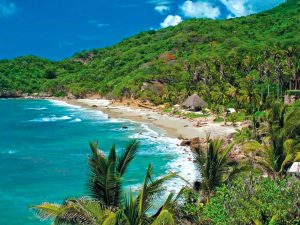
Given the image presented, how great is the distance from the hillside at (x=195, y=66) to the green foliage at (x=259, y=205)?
44695mm

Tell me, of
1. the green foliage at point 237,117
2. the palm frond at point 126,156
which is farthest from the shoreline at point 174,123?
the palm frond at point 126,156

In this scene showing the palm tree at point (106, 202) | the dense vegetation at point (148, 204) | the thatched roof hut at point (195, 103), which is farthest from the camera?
the thatched roof hut at point (195, 103)

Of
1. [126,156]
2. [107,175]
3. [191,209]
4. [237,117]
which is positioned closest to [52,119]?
[237,117]

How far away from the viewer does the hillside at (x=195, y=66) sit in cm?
7112

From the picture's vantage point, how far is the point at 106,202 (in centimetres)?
1361

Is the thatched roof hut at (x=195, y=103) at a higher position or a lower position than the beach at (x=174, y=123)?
higher

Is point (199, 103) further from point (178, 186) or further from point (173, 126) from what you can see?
point (178, 186)

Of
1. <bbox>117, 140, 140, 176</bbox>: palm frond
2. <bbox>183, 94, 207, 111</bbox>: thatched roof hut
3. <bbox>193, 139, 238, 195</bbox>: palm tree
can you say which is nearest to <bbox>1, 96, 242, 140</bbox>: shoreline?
<bbox>183, 94, 207, 111</bbox>: thatched roof hut

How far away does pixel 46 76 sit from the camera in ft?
601

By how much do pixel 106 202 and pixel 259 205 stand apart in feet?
14.7

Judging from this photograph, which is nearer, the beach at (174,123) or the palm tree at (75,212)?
the palm tree at (75,212)

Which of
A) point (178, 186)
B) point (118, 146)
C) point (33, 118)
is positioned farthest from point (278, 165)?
point (33, 118)

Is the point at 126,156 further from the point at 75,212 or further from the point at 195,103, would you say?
the point at 195,103

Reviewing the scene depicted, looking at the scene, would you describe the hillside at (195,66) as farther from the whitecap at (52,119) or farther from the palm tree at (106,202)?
the palm tree at (106,202)
